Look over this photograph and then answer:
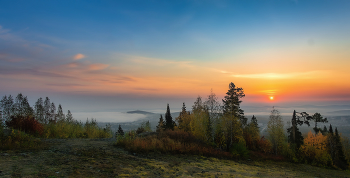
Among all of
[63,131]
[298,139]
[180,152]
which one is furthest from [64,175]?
[298,139]

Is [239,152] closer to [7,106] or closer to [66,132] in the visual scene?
[66,132]

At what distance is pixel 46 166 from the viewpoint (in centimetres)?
815

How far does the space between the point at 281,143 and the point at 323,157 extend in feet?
30.5

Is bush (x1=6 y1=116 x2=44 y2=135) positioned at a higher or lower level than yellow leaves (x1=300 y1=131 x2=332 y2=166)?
higher

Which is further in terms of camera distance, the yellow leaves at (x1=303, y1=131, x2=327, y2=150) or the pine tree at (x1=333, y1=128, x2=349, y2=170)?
the pine tree at (x1=333, y1=128, x2=349, y2=170)

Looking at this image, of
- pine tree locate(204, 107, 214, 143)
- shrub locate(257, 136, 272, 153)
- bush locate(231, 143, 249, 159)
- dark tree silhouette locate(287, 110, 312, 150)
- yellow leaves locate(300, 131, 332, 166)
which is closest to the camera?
bush locate(231, 143, 249, 159)

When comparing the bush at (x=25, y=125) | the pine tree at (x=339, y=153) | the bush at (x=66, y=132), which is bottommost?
the pine tree at (x=339, y=153)

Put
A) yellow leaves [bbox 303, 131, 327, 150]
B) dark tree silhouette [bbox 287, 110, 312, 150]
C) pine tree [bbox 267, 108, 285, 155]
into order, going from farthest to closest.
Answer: yellow leaves [bbox 303, 131, 327, 150] < dark tree silhouette [bbox 287, 110, 312, 150] < pine tree [bbox 267, 108, 285, 155]

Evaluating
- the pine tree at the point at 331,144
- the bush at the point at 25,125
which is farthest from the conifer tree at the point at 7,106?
the pine tree at the point at 331,144

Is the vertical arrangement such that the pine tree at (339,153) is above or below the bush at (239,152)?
below

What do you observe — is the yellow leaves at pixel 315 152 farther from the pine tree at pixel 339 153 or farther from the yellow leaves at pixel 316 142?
the pine tree at pixel 339 153

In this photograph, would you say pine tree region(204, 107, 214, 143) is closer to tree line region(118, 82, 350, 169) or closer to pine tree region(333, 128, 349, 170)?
tree line region(118, 82, 350, 169)

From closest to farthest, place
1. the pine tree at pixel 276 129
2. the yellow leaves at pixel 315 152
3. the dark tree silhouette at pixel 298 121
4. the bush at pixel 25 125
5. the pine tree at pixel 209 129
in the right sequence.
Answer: the bush at pixel 25 125
the pine tree at pixel 209 129
the pine tree at pixel 276 129
the yellow leaves at pixel 315 152
the dark tree silhouette at pixel 298 121

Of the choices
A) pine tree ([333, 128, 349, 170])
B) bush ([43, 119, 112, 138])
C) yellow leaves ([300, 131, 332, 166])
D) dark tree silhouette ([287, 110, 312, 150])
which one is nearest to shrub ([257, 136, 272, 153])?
dark tree silhouette ([287, 110, 312, 150])
